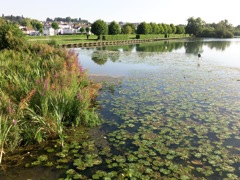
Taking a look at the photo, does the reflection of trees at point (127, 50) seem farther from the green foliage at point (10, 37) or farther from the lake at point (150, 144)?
the lake at point (150, 144)

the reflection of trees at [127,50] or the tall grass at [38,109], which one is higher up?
the reflection of trees at [127,50]

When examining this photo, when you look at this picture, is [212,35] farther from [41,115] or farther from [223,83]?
[41,115]

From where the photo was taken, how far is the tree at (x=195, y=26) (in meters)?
140

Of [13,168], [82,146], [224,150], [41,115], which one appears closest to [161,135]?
[224,150]

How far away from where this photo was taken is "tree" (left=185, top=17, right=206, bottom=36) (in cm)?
13975

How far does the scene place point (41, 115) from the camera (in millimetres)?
8102

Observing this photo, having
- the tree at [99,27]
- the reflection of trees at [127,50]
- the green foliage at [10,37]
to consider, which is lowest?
the reflection of trees at [127,50]

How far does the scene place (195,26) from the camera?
5522 inches

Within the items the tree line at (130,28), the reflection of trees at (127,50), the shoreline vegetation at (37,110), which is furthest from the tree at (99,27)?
the shoreline vegetation at (37,110)

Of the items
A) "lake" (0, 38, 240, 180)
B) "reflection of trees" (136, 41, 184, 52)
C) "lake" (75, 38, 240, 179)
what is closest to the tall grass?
"lake" (0, 38, 240, 180)

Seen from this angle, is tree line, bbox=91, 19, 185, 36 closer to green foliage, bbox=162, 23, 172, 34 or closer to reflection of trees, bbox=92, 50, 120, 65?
green foliage, bbox=162, 23, 172, 34

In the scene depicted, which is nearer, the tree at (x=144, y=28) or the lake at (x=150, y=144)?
the lake at (x=150, y=144)

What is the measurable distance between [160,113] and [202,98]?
3.86m

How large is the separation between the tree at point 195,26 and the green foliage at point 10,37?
447 ft
